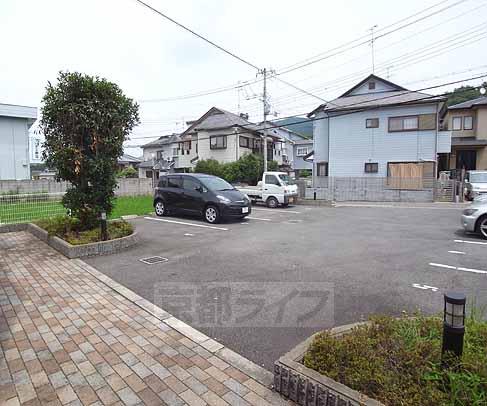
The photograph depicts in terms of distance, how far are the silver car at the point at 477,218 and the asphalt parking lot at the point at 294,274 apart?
0.79ft

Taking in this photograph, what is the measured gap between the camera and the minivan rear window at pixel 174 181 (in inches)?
444

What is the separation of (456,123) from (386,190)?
13.0 m

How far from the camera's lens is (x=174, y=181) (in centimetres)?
1144

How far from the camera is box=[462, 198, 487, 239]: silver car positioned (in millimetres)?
7559

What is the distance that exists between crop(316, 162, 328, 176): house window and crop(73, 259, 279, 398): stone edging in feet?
72.3

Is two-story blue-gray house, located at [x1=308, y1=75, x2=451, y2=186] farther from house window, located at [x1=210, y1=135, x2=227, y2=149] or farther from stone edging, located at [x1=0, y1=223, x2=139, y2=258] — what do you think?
stone edging, located at [x1=0, y1=223, x2=139, y2=258]

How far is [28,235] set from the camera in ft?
26.9

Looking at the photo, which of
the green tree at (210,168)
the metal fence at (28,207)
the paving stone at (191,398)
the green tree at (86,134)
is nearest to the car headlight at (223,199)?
the green tree at (86,134)

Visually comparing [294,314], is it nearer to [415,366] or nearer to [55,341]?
[415,366]

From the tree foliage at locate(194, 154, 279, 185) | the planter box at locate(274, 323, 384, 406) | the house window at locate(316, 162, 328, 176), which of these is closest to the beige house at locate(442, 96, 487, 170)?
the house window at locate(316, 162, 328, 176)

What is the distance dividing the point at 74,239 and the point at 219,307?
435 cm

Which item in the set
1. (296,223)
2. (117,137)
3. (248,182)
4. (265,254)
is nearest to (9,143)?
(248,182)

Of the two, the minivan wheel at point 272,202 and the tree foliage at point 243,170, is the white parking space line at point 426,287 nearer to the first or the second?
the minivan wheel at point 272,202

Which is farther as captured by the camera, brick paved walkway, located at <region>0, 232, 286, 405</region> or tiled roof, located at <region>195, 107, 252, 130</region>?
tiled roof, located at <region>195, 107, 252, 130</region>
